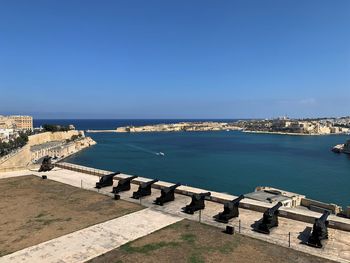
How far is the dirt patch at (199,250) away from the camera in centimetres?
959

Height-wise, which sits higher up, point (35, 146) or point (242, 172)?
point (35, 146)

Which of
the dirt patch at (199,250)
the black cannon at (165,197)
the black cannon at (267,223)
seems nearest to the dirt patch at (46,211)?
the black cannon at (165,197)

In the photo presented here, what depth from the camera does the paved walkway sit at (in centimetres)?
974

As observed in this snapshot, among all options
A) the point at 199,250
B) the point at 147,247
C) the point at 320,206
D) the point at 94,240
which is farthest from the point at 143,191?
the point at 320,206

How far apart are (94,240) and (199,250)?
354 centimetres

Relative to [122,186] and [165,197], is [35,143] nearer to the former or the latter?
[122,186]

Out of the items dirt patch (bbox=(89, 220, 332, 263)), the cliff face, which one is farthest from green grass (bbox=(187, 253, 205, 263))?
the cliff face

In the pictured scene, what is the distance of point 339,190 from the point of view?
39312 millimetres

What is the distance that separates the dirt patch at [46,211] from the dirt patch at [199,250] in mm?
2822

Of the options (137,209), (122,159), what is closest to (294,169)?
(122,159)

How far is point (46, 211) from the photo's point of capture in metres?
14.2

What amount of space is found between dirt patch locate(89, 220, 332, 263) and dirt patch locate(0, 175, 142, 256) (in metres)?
2.82

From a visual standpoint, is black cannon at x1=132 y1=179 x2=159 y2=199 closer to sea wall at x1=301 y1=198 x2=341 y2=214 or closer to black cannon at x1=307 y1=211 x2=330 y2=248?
black cannon at x1=307 y1=211 x2=330 y2=248

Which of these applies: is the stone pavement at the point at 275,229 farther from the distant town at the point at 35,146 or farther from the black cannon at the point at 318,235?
the distant town at the point at 35,146
